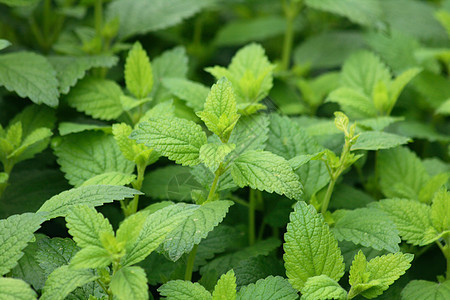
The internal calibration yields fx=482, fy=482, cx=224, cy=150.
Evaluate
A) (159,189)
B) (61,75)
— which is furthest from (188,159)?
(61,75)

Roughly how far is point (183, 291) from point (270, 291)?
0.15m

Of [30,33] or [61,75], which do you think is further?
[30,33]

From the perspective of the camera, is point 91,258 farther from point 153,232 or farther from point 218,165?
point 218,165

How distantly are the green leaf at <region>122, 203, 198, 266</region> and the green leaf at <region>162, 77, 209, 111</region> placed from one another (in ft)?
1.26

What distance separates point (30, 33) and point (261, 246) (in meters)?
1.20

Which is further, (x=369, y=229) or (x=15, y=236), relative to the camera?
(x=369, y=229)

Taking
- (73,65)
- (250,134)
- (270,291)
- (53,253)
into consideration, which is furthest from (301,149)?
(73,65)

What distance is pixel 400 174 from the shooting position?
1.18m

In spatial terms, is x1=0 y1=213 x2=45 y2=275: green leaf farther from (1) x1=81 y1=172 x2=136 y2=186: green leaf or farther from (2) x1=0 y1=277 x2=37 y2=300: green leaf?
(1) x1=81 y1=172 x2=136 y2=186: green leaf

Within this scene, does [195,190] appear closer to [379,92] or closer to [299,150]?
[299,150]

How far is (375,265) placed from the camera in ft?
2.83

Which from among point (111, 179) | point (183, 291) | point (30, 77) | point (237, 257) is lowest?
point (237, 257)

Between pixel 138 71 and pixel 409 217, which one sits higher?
pixel 138 71

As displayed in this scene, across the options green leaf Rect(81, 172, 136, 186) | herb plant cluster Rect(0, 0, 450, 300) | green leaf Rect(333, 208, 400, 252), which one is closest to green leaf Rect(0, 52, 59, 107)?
herb plant cluster Rect(0, 0, 450, 300)
